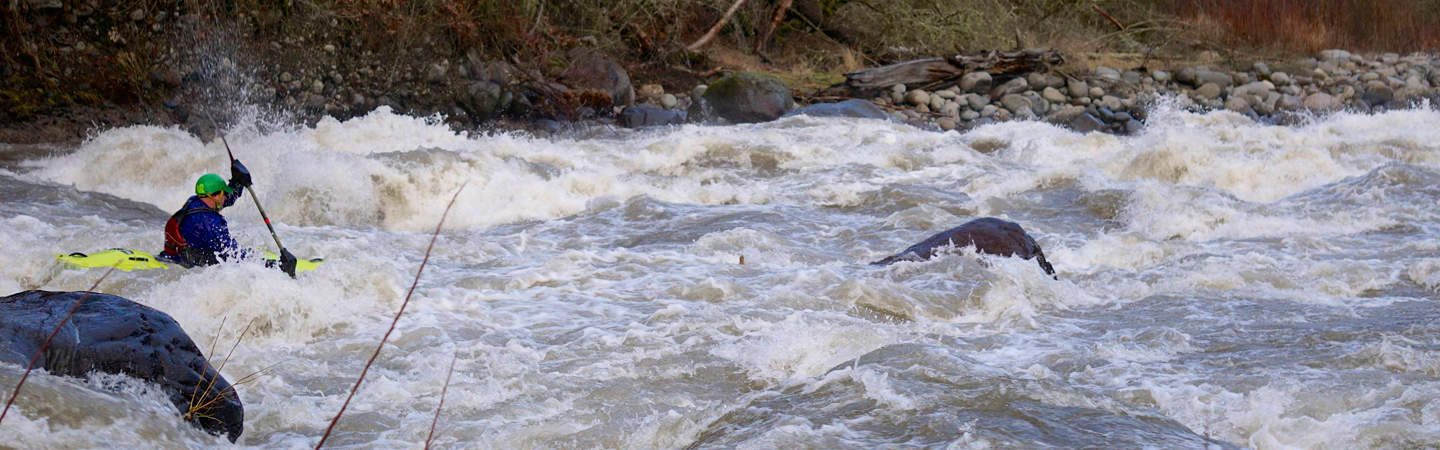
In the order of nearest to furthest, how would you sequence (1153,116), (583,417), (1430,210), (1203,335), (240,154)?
1. (583,417)
2. (1203,335)
3. (1430,210)
4. (240,154)
5. (1153,116)

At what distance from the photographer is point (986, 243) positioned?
641cm

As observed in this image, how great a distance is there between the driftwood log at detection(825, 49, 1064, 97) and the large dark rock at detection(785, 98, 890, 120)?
1.07 meters

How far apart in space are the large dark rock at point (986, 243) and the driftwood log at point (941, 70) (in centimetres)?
815

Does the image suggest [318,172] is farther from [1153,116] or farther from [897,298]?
[1153,116]

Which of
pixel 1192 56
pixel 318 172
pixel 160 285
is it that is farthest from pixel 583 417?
pixel 1192 56

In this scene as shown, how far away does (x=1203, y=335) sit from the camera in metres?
5.03

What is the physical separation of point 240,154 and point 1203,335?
789 cm

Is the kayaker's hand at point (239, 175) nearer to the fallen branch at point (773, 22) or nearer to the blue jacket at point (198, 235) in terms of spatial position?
the blue jacket at point (198, 235)

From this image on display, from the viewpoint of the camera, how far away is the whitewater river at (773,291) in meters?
3.88

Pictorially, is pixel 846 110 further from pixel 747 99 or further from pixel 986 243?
pixel 986 243

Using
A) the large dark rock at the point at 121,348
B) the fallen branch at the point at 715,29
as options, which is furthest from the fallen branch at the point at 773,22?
the large dark rock at the point at 121,348

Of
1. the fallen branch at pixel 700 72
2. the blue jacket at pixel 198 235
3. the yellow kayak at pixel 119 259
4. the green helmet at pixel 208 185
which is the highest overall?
the green helmet at pixel 208 185

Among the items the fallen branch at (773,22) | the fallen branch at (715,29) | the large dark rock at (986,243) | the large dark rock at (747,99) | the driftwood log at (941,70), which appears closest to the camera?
the large dark rock at (986,243)

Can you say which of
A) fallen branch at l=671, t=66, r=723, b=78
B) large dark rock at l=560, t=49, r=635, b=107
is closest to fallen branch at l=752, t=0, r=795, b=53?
fallen branch at l=671, t=66, r=723, b=78
